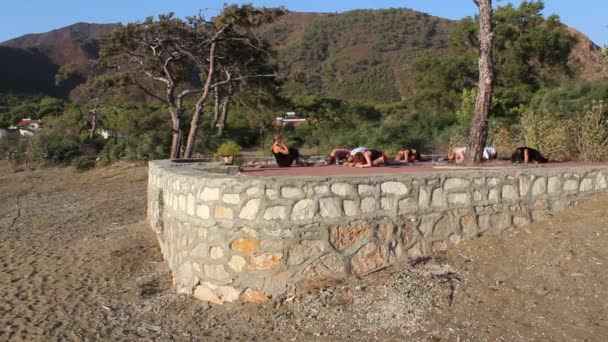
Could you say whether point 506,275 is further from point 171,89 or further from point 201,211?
point 171,89

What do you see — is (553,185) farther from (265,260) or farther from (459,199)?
(265,260)

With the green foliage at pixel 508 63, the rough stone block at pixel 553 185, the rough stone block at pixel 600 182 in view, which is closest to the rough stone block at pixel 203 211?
the rough stone block at pixel 553 185

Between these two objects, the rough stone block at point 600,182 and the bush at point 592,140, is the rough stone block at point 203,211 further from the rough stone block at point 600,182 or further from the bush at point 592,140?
the bush at point 592,140

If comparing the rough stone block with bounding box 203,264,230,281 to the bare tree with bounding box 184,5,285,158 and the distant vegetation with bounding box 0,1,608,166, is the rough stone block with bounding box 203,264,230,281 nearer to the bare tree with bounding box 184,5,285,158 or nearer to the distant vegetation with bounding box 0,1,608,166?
the distant vegetation with bounding box 0,1,608,166

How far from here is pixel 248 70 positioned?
22109mm

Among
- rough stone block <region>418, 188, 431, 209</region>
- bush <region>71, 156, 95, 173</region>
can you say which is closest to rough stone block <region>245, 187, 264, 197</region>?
rough stone block <region>418, 188, 431, 209</region>

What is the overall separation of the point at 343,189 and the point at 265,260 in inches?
36.3

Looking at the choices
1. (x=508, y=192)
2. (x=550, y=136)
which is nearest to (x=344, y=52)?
(x=550, y=136)

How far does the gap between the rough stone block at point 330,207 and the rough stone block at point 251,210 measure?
543 millimetres

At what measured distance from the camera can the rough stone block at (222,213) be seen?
5.29m

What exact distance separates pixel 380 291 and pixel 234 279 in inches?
50.8

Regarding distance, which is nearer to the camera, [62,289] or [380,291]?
[380,291]

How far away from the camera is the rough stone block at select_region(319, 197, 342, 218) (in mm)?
5266

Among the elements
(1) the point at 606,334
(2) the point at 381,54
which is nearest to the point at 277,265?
(1) the point at 606,334
